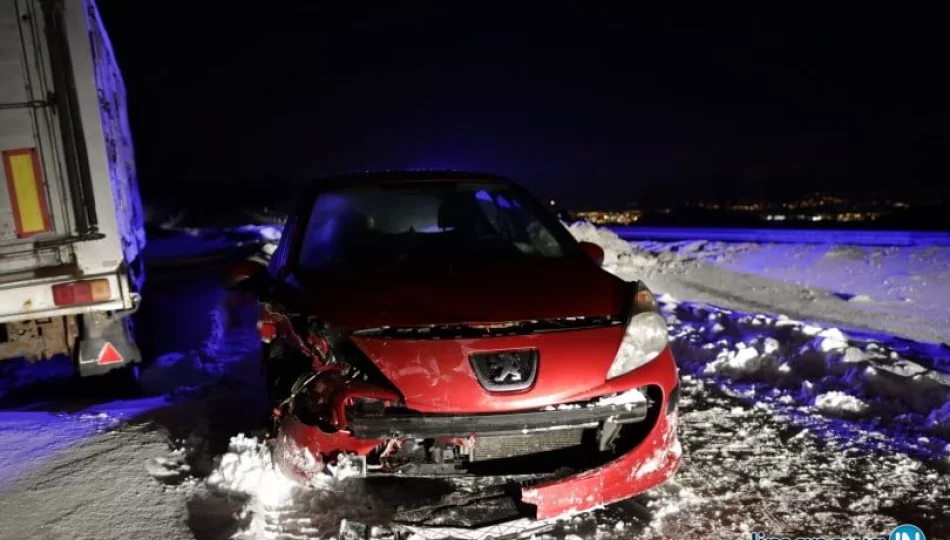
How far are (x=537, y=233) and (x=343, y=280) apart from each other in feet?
5.18

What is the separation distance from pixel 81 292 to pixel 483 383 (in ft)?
10.8

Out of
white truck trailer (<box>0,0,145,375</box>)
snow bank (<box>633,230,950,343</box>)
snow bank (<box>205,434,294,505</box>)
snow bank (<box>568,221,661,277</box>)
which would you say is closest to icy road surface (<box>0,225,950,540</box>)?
snow bank (<box>205,434,294,505</box>)

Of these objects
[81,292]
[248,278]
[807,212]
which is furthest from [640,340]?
[807,212]

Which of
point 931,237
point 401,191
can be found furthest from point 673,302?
point 931,237

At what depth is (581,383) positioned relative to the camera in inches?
111

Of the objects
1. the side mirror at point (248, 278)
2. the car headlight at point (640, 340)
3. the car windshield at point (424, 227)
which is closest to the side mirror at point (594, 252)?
the car windshield at point (424, 227)

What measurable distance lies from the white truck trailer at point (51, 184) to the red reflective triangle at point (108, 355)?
0.98 ft

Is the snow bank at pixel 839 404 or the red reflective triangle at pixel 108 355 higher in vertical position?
the red reflective triangle at pixel 108 355

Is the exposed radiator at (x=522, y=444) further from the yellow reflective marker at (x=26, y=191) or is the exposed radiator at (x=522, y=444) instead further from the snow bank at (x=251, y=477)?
the yellow reflective marker at (x=26, y=191)

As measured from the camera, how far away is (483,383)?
2.75 meters

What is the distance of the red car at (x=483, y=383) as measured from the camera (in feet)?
8.96

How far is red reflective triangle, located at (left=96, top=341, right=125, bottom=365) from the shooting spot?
4.83 m

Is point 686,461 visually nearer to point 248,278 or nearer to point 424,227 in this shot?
point 424,227

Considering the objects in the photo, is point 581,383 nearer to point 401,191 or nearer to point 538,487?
point 538,487
